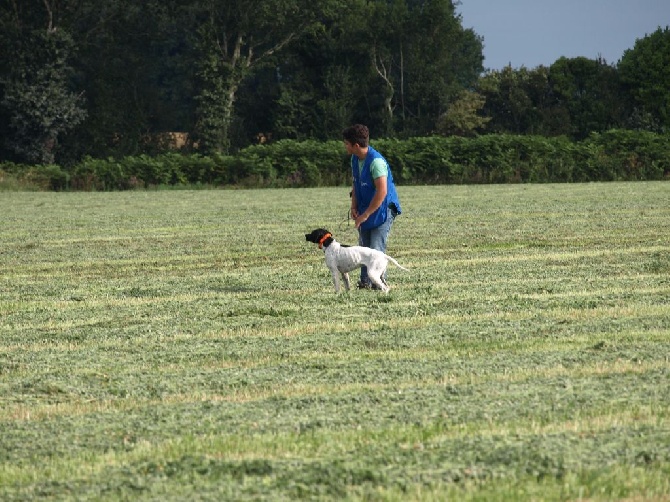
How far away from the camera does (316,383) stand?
27.2 feet

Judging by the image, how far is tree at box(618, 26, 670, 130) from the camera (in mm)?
75438

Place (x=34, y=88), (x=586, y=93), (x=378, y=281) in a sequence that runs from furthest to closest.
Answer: (x=586, y=93) → (x=34, y=88) → (x=378, y=281)

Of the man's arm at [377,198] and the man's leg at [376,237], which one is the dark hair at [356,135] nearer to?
the man's arm at [377,198]

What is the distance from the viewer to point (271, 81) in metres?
82.7

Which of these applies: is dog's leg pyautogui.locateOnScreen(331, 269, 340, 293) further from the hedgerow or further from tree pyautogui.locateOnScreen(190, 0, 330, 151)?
tree pyautogui.locateOnScreen(190, 0, 330, 151)

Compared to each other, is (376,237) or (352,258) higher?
(376,237)

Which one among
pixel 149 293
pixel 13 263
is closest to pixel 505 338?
pixel 149 293

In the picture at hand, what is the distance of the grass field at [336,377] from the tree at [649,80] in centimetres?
5881

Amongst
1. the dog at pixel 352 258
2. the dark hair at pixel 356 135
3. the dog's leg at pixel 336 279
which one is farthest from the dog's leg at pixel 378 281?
the dark hair at pixel 356 135

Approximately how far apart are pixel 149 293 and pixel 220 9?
187 feet

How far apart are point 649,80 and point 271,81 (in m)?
24.1

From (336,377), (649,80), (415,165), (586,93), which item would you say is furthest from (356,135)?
(586,93)

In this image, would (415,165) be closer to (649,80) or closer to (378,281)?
(649,80)

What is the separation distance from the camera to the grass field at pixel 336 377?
5941 millimetres
